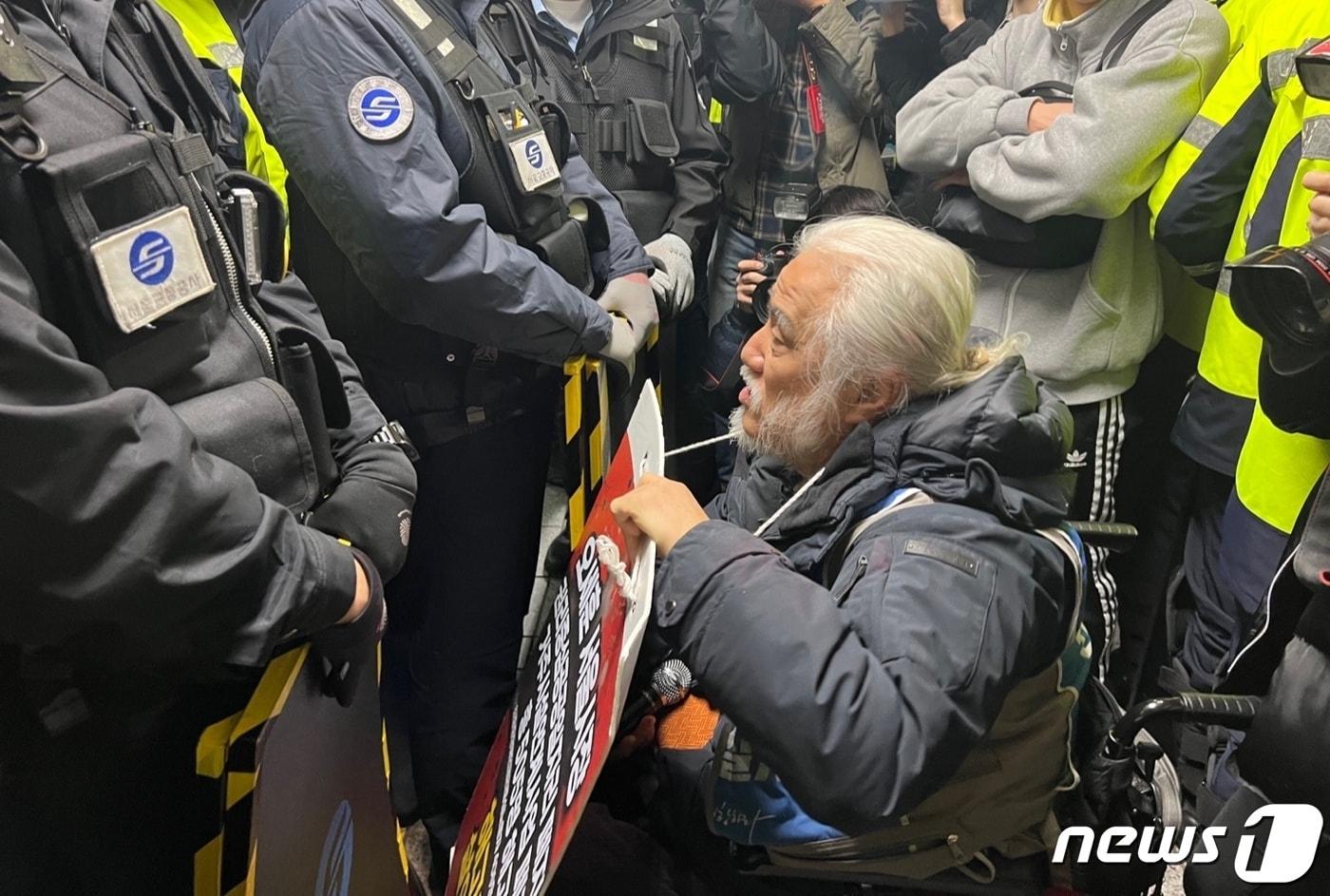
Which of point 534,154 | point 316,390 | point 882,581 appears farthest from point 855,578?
point 534,154

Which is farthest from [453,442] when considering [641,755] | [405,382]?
[641,755]

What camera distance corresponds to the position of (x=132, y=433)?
3.08ft

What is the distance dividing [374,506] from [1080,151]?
147cm

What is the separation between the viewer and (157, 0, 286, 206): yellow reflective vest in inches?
77.7

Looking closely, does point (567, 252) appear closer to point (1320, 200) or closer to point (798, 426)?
point (798, 426)

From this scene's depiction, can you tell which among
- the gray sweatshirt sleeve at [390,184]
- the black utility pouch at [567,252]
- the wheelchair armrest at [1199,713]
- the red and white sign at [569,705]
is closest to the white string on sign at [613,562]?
the red and white sign at [569,705]

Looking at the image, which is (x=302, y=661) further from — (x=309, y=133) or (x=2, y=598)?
(x=309, y=133)

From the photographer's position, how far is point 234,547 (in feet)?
3.34

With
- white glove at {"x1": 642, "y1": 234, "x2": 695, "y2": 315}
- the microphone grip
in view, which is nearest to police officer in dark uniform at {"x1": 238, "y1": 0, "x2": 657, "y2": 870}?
white glove at {"x1": 642, "y1": 234, "x2": 695, "y2": 315}

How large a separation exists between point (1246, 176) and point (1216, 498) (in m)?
0.62

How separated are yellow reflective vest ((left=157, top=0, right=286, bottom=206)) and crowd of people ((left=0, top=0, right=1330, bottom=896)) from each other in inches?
1.2

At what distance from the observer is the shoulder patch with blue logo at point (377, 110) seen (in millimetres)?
1711

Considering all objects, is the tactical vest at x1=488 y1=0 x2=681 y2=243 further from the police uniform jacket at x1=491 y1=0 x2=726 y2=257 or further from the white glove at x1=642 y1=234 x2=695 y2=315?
the white glove at x1=642 y1=234 x2=695 y2=315

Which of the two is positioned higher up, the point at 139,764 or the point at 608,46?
the point at 608,46
